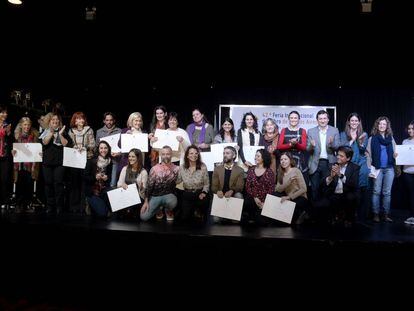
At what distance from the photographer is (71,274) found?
358cm

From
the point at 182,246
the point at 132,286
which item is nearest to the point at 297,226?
the point at 182,246

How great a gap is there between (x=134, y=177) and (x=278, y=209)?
6.31ft

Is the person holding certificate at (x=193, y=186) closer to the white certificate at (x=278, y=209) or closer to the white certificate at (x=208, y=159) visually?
the white certificate at (x=208, y=159)

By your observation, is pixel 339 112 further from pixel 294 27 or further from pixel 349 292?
pixel 349 292

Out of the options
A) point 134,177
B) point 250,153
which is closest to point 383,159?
point 250,153

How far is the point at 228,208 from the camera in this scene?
4699mm

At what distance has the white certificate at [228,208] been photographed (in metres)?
4.65

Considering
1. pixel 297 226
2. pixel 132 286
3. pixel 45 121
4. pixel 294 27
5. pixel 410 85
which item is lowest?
pixel 132 286

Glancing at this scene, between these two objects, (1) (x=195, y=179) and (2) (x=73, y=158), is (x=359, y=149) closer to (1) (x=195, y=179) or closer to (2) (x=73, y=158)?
(1) (x=195, y=179)

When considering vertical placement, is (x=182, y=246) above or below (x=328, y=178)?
below

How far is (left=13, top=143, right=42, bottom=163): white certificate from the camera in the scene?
570 centimetres

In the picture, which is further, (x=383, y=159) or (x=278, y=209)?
(x=383, y=159)

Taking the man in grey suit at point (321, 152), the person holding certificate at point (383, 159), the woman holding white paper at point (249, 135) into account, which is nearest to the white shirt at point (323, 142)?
the man in grey suit at point (321, 152)

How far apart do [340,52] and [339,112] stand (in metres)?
1.99
